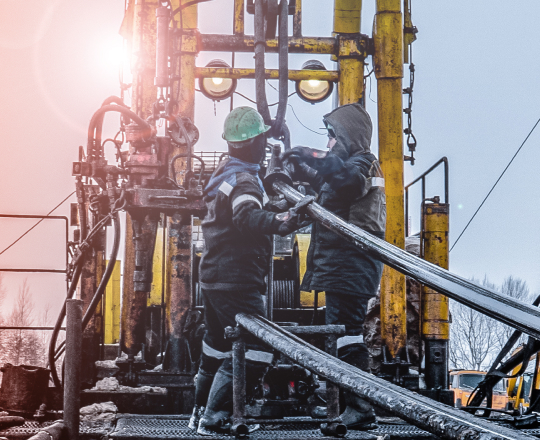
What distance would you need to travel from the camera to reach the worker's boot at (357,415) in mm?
3533

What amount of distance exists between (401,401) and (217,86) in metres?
5.59

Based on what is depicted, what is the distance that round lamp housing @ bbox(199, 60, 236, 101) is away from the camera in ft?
22.6

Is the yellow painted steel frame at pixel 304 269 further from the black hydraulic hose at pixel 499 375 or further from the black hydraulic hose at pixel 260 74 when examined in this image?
the black hydraulic hose at pixel 260 74

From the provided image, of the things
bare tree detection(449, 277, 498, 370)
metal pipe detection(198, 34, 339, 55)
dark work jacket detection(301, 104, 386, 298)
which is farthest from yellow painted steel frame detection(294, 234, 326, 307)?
bare tree detection(449, 277, 498, 370)

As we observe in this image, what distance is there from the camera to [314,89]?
22.6 ft

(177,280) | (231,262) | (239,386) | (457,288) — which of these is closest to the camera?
(457,288)

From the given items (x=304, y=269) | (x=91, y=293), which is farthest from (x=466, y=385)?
(x=91, y=293)

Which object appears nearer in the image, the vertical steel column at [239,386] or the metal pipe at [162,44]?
the vertical steel column at [239,386]

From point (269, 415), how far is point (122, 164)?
2.27m

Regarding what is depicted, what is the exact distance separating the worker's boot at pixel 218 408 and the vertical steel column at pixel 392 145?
247 cm

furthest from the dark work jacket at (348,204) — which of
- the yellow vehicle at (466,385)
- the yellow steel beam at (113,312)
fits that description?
the yellow vehicle at (466,385)

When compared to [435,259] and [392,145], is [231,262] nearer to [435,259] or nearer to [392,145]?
[435,259]

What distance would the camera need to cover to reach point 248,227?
3475mm

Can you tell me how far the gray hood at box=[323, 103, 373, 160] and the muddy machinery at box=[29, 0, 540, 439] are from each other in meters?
0.37
